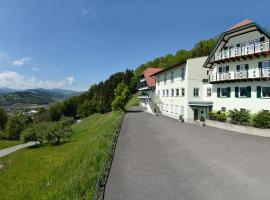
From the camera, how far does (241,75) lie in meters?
27.3

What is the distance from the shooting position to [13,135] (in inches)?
3241

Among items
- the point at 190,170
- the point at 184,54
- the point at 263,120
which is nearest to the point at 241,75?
the point at 263,120

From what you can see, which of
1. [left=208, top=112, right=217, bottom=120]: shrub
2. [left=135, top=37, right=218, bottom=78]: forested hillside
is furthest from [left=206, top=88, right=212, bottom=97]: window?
[left=135, top=37, right=218, bottom=78]: forested hillside

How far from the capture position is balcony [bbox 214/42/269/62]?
24434mm

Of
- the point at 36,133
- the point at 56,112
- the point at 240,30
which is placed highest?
the point at 240,30

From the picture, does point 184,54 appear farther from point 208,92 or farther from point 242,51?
point 242,51

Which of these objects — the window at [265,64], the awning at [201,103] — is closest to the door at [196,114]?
the awning at [201,103]

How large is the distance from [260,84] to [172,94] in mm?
17364

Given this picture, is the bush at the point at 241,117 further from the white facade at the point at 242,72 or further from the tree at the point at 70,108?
the tree at the point at 70,108

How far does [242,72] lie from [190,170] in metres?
20.1

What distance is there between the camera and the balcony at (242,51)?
24.4m

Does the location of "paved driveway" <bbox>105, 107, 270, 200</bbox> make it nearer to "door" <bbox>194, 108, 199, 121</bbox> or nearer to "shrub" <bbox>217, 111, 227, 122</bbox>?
"shrub" <bbox>217, 111, 227, 122</bbox>

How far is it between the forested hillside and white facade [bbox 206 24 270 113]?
5047cm

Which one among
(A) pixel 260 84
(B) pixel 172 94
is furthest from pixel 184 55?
(A) pixel 260 84
